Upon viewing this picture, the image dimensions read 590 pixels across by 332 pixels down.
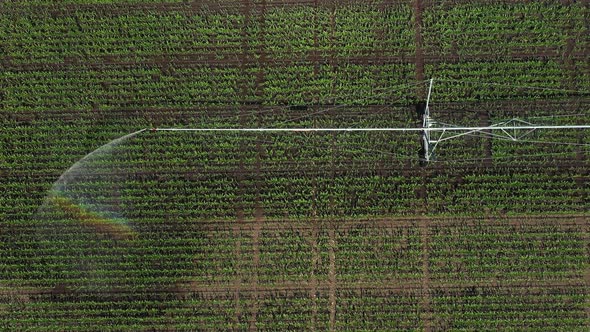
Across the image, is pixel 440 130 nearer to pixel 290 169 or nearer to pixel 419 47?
pixel 419 47

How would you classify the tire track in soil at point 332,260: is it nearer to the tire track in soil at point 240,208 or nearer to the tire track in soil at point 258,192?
the tire track in soil at point 258,192

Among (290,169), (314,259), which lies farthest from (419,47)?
(314,259)

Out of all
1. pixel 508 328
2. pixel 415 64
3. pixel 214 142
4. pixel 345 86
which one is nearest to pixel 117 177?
pixel 214 142

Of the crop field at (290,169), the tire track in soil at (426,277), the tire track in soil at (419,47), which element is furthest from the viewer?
the tire track in soil at (419,47)

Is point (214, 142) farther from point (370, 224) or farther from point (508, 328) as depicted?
point (508, 328)

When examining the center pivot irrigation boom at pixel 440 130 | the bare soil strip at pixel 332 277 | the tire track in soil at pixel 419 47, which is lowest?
the bare soil strip at pixel 332 277

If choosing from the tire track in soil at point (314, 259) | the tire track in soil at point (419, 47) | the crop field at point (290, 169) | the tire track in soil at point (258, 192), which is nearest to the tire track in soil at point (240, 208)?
the crop field at point (290, 169)
